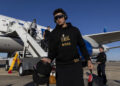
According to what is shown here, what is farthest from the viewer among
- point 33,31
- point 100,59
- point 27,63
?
point 33,31

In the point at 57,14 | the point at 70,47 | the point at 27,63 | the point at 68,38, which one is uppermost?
the point at 57,14

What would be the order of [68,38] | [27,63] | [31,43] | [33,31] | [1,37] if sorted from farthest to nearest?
[1,37] < [33,31] < [31,43] < [27,63] < [68,38]

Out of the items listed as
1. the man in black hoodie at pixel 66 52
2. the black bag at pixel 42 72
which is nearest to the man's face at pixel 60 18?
the man in black hoodie at pixel 66 52

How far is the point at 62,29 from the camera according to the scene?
2.16m

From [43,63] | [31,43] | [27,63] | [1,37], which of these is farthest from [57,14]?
[1,37]

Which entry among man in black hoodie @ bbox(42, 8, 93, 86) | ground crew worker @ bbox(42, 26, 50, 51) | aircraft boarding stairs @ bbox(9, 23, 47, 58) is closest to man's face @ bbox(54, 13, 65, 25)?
man in black hoodie @ bbox(42, 8, 93, 86)

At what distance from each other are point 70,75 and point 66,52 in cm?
35

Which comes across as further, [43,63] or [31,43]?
[31,43]

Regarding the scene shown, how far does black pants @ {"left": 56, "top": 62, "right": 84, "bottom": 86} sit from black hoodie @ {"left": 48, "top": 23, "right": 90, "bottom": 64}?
9cm

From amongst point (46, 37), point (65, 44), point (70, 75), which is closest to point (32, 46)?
point (46, 37)

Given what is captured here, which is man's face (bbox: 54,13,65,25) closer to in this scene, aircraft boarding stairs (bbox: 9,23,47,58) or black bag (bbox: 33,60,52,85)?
black bag (bbox: 33,60,52,85)

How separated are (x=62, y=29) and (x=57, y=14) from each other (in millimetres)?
274

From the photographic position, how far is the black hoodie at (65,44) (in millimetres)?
2018

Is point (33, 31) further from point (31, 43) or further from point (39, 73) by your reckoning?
point (39, 73)
